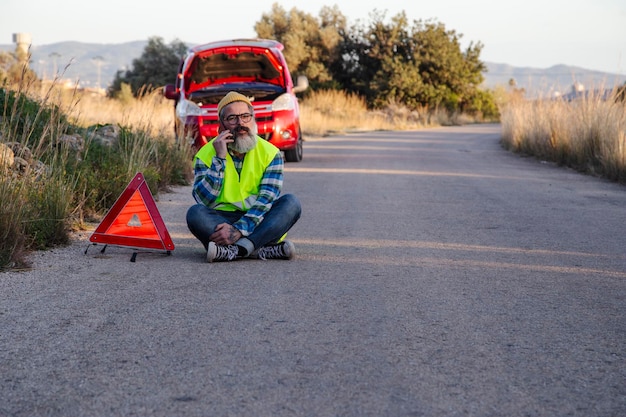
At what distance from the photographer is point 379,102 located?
50312 millimetres

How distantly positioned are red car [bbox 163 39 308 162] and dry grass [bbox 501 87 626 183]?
530 centimetres

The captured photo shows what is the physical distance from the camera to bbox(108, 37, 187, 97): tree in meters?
47.0

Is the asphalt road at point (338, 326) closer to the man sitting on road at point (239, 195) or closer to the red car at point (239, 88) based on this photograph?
the man sitting on road at point (239, 195)

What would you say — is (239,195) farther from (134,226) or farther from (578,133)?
(578,133)

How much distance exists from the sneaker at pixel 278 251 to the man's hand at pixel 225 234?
28 centimetres

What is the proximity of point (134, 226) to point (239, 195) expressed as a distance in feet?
2.83

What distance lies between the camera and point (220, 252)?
7.05 meters

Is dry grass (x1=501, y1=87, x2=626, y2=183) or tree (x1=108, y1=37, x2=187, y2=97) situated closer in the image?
dry grass (x1=501, y1=87, x2=626, y2=183)

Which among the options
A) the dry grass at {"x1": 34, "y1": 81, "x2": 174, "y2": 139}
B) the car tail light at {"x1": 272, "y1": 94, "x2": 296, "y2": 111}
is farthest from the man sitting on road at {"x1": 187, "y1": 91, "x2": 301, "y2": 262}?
the car tail light at {"x1": 272, "y1": 94, "x2": 296, "y2": 111}

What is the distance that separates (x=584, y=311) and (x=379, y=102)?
4527cm

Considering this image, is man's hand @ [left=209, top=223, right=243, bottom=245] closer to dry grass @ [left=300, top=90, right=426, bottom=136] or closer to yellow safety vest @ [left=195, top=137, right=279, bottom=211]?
yellow safety vest @ [left=195, top=137, right=279, bottom=211]

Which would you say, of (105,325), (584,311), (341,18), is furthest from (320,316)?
(341,18)

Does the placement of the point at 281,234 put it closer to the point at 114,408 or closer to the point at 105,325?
the point at 105,325

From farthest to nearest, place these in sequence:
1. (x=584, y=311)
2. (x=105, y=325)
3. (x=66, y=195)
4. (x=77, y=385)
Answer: (x=66, y=195) → (x=584, y=311) → (x=105, y=325) → (x=77, y=385)
